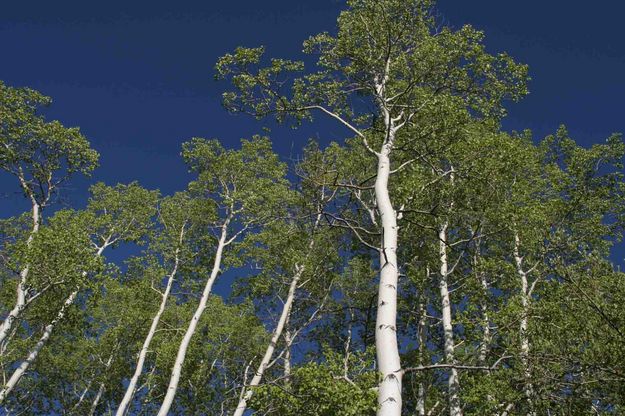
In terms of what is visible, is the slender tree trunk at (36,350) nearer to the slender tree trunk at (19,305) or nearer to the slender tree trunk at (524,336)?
the slender tree trunk at (19,305)

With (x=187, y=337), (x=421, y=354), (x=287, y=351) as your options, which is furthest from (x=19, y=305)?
(x=421, y=354)

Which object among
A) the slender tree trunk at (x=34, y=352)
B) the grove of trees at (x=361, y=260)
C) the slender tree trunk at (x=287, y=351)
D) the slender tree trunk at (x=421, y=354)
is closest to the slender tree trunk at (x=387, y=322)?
the grove of trees at (x=361, y=260)

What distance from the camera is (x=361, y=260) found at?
75.7 ft

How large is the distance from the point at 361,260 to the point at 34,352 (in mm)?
12979

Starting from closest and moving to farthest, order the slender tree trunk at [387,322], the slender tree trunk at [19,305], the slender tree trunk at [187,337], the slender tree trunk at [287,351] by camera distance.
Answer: the slender tree trunk at [387,322] < the slender tree trunk at [19,305] < the slender tree trunk at [187,337] < the slender tree trunk at [287,351]

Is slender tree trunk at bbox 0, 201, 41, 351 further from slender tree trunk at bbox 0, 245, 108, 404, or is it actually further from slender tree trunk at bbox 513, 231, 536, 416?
slender tree trunk at bbox 513, 231, 536, 416

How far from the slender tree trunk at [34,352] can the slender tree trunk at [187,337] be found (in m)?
4.28

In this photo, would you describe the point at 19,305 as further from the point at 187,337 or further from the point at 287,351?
the point at 287,351

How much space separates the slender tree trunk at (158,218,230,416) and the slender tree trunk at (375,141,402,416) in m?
12.4

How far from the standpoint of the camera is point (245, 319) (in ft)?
79.2

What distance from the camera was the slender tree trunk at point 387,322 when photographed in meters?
6.22

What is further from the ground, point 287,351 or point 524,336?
point 287,351

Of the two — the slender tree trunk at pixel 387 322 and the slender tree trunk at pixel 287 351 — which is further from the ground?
the slender tree trunk at pixel 287 351

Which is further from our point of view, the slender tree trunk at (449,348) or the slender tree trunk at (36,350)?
the slender tree trunk at (36,350)
